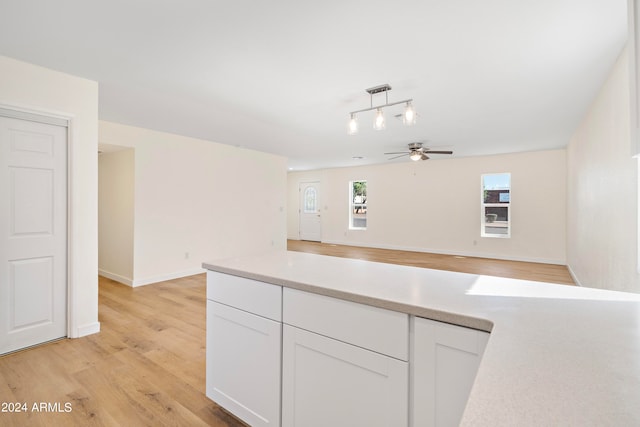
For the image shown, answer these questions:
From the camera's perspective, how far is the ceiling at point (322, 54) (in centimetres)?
190

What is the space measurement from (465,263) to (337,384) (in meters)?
5.84

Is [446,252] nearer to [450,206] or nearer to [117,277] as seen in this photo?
[450,206]

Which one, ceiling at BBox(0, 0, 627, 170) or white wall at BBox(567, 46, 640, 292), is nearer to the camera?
ceiling at BBox(0, 0, 627, 170)

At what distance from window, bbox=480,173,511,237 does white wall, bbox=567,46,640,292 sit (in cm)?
268

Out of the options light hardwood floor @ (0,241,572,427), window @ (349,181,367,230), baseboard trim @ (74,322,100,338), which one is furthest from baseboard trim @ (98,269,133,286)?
window @ (349,181,367,230)

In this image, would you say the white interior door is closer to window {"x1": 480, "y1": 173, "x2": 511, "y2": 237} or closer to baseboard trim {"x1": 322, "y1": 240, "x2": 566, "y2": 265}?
baseboard trim {"x1": 322, "y1": 240, "x2": 566, "y2": 265}

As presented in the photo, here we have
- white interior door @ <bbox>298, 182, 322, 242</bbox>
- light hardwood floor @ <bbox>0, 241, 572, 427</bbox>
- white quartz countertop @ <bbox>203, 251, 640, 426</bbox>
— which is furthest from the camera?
white interior door @ <bbox>298, 182, 322, 242</bbox>

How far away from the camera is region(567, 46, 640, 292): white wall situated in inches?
87.7

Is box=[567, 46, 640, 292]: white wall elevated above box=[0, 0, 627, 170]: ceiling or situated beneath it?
situated beneath

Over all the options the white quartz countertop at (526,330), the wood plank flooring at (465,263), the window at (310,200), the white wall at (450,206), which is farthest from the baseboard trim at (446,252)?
the white quartz countertop at (526,330)

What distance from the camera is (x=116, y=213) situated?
4.86 m

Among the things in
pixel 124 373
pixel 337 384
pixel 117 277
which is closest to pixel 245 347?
pixel 337 384

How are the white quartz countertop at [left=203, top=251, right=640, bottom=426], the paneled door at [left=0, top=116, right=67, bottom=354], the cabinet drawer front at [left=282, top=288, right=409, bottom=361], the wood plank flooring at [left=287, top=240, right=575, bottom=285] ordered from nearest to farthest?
the white quartz countertop at [left=203, top=251, right=640, bottom=426]
the cabinet drawer front at [left=282, top=288, right=409, bottom=361]
the paneled door at [left=0, top=116, right=67, bottom=354]
the wood plank flooring at [left=287, top=240, right=575, bottom=285]

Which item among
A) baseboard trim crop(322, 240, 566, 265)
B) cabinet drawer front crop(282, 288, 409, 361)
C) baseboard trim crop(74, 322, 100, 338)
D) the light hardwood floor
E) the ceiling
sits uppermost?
the ceiling
